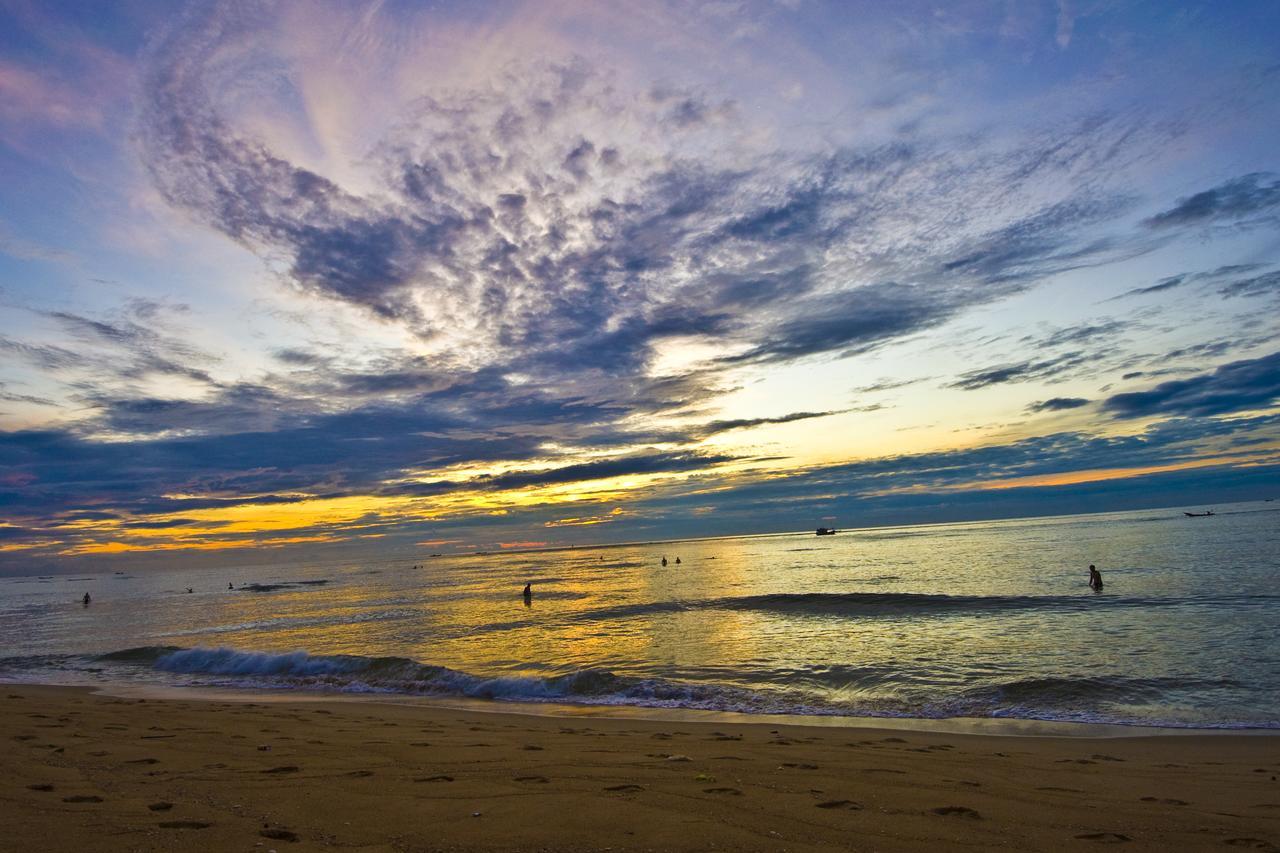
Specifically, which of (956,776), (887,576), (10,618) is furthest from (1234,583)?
(10,618)

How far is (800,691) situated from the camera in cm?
1795

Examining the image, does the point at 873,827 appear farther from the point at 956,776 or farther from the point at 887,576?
the point at 887,576

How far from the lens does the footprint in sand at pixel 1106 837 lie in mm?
6371

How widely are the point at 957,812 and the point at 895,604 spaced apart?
35076mm

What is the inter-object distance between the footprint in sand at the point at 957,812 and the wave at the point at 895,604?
2994 centimetres

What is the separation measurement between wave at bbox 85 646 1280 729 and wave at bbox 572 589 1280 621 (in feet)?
57.7

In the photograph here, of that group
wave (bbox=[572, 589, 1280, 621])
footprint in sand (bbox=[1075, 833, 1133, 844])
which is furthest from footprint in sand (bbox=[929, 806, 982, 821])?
wave (bbox=[572, 589, 1280, 621])

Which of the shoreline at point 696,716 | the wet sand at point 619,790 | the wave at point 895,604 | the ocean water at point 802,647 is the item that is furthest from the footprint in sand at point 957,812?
the wave at point 895,604

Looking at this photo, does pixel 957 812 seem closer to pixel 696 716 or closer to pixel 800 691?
pixel 696 716

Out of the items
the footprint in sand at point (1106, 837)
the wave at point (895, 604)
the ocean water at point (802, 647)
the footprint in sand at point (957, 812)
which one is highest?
the footprint in sand at point (957, 812)

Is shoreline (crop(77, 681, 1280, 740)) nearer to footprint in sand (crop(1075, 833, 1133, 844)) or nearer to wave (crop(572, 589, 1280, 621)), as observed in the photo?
footprint in sand (crop(1075, 833, 1133, 844))

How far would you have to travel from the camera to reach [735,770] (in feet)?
29.0

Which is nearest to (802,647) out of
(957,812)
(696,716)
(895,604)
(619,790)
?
(696,716)

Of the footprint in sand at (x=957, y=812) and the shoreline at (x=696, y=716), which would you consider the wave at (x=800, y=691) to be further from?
the footprint in sand at (x=957, y=812)
